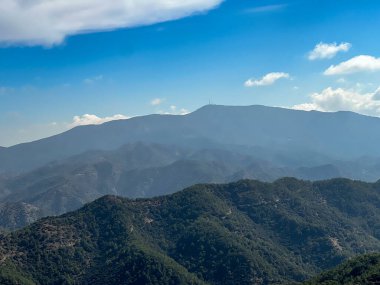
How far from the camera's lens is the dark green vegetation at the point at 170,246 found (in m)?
152

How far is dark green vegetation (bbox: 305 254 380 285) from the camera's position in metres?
102

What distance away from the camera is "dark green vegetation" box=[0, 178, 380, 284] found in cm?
15225

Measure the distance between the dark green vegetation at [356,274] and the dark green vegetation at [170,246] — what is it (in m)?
38.5

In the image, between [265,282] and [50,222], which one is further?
[50,222]

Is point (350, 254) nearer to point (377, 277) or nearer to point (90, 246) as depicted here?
point (377, 277)

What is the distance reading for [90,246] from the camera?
169125mm

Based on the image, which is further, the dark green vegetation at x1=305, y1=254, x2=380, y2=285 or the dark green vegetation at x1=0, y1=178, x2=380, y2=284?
the dark green vegetation at x1=0, y1=178, x2=380, y2=284

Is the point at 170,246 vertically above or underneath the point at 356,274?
above

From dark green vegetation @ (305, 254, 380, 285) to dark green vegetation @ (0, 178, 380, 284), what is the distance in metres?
38.5

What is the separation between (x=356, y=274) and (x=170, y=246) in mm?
78002

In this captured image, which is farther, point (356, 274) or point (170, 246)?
point (170, 246)

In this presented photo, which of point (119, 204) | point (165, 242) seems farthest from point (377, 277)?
point (119, 204)

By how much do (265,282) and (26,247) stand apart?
77238mm

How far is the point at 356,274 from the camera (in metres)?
112
